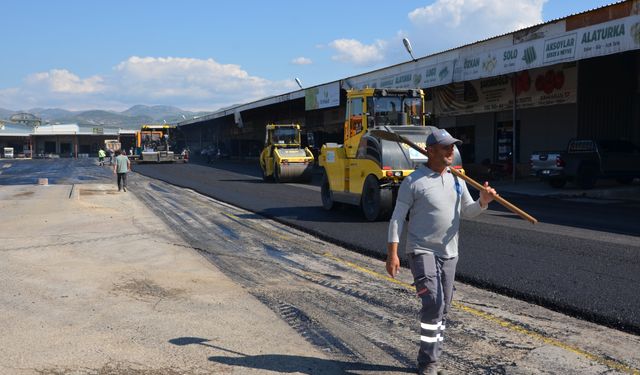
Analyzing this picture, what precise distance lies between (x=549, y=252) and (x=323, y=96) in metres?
26.6

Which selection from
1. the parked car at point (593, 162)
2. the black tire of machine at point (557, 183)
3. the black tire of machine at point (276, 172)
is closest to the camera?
the parked car at point (593, 162)

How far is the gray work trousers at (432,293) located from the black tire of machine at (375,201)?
8.42 m

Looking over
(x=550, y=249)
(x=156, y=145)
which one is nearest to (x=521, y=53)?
(x=550, y=249)

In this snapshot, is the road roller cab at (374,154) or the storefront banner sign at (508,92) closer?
the road roller cab at (374,154)

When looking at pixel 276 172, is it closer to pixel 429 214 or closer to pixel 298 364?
pixel 298 364

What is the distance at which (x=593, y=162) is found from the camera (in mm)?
20328

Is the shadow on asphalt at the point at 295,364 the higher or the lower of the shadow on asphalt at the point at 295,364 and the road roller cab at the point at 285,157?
the lower

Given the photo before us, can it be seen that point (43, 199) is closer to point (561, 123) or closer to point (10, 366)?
point (10, 366)

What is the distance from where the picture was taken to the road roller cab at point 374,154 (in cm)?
1286


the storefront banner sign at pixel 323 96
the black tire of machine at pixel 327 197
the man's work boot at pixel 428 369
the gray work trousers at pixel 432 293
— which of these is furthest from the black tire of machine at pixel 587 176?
the man's work boot at pixel 428 369

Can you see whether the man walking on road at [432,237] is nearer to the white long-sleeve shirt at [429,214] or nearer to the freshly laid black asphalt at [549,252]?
the white long-sleeve shirt at [429,214]

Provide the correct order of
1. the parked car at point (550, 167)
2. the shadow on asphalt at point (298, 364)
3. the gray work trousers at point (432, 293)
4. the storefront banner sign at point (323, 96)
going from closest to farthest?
the gray work trousers at point (432, 293)
the shadow on asphalt at point (298, 364)
the parked car at point (550, 167)
the storefront banner sign at point (323, 96)

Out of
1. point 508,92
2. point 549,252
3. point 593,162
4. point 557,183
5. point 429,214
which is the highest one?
point 508,92

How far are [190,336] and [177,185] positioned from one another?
2088 centimetres
